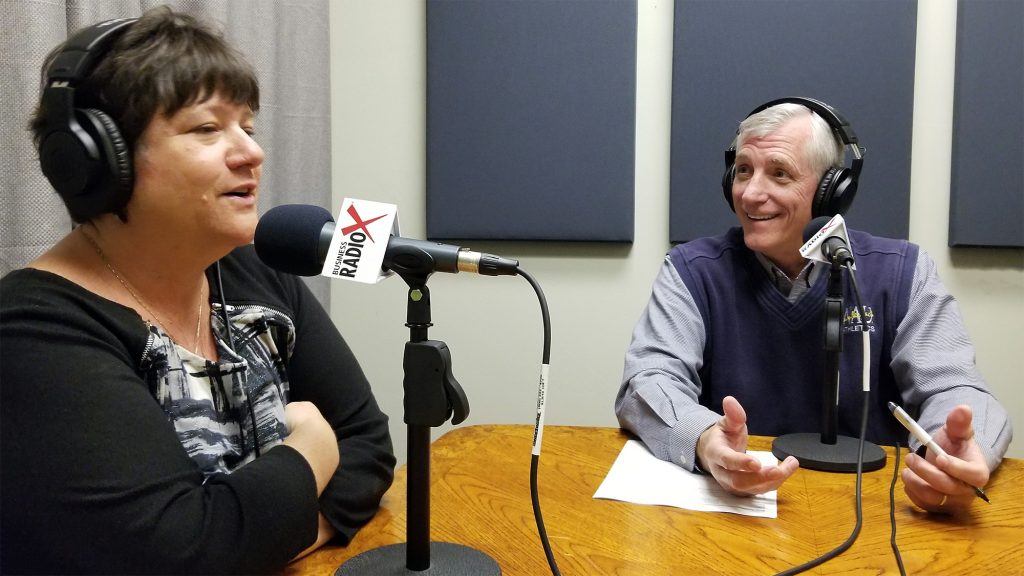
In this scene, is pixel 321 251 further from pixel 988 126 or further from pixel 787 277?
pixel 988 126

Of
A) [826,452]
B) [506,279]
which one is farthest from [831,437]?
[506,279]

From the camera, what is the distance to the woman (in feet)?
2.52

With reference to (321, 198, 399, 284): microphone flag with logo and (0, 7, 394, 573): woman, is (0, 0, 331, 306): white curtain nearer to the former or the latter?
(0, 7, 394, 573): woman

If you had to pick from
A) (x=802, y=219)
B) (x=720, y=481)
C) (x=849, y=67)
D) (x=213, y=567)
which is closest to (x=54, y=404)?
(x=213, y=567)

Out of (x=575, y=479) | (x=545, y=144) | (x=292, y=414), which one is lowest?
(x=575, y=479)

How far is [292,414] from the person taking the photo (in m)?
1.01

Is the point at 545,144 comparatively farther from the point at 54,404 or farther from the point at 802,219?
the point at 54,404

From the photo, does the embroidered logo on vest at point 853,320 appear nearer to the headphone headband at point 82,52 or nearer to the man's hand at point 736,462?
the man's hand at point 736,462

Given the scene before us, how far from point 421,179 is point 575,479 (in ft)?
5.12

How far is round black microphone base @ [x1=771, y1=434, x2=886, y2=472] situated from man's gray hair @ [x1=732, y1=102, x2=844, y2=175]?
0.60 metres

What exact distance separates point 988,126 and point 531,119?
127 centimetres

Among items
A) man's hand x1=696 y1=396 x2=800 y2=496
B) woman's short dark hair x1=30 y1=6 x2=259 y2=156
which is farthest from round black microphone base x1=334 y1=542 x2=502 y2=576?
woman's short dark hair x1=30 y1=6 x2=259 y2=156

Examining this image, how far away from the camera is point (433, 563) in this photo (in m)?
0.86

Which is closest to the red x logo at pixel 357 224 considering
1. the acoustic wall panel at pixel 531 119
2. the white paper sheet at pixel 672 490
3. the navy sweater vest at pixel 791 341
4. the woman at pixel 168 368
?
the woman at pixel 168 368
